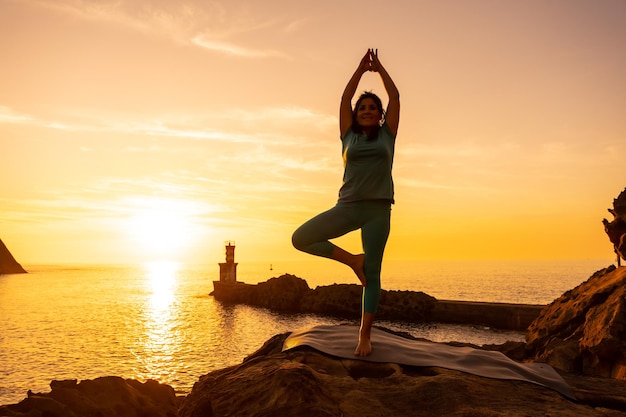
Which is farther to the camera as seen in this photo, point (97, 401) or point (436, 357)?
point (97, 401)

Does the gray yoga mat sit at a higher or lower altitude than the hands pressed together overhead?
lower

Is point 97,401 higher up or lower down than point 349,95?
lower down

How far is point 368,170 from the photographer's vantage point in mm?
4762

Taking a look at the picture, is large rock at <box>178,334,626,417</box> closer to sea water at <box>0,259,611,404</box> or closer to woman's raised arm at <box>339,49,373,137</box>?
woman's raised arm at <box>339,49,373,137</box>

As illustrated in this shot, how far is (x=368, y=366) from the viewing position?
4.60 metres

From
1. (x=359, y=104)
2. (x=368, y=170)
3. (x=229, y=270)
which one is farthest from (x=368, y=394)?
(x=229, y=270)

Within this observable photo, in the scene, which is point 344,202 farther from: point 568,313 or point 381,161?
point 568,313

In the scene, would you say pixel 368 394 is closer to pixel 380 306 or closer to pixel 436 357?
pixel 436 357

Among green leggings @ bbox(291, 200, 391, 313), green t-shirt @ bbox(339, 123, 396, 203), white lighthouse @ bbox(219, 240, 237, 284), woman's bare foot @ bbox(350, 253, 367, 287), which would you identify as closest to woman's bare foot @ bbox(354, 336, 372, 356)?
green leggings @ bbox(291, 200, 391, 313)

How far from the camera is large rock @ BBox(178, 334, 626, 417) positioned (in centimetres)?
342

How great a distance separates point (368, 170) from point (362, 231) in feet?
2.26

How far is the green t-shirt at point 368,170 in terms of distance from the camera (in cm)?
475

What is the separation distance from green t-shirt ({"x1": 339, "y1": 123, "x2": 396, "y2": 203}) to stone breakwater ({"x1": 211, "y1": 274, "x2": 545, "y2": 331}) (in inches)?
1806

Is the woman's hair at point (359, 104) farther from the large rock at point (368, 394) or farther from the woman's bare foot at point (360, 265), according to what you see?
the large rock at point (368, 394)
